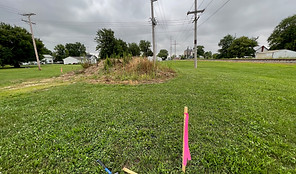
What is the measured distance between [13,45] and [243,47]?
7239 centimetres

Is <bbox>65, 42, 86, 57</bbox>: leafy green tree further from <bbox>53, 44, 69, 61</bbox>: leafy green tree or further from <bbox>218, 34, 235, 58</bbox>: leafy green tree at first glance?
<bbox>218, 34, 235, 58</bbox>: leafy green tree

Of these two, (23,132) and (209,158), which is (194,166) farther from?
(23,132)

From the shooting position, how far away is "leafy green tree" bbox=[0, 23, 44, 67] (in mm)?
23583

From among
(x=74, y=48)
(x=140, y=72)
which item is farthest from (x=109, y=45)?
(x=74, y=48)

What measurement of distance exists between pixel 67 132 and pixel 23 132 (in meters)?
0.84

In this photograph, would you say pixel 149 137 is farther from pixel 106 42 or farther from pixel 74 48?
pixel 74 48

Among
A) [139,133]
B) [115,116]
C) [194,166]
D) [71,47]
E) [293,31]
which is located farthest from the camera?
[71,47]

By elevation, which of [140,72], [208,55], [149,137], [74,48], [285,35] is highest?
[74,48]

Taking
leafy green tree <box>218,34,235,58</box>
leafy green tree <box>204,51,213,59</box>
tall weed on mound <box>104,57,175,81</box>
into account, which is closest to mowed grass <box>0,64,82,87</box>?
tall weed on mound <box>104,57,175,81</box>

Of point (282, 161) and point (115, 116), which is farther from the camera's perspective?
point (115, 116)

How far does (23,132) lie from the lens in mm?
2088

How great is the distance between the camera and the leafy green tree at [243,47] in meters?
45.1

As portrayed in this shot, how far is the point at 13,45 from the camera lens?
83.8ft

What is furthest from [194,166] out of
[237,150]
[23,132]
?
[23,132]
